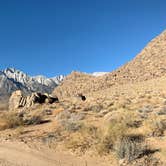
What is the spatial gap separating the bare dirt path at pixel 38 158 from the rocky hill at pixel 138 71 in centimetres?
5252

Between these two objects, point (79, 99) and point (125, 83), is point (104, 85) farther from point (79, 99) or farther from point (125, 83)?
point (79, 99)

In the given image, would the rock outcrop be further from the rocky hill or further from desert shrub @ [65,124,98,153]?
the rocky hill

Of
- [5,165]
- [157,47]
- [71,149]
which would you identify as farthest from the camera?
[157,47]

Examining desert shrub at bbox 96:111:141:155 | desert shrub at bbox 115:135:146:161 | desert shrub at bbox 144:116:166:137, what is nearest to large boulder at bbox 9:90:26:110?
desert shrub at bbox 144:116:166:137

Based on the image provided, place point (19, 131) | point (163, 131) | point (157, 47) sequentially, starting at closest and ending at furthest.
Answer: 1. point (163, 131)
2. point (19, 131)
3. point (157, 47)

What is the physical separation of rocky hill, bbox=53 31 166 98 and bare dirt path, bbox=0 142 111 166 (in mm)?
52523

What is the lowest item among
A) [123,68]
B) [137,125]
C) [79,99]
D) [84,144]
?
[84,144]

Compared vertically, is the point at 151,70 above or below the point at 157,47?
below

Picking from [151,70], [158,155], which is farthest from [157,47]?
[158,155]

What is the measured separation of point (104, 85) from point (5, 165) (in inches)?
2560

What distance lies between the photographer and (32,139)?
16797 mm

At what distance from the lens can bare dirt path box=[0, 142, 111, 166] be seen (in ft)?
39.5

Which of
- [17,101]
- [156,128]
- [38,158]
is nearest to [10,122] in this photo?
[38,158]

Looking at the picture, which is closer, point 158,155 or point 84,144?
point 158,155
